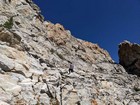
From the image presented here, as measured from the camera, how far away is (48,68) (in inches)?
1495

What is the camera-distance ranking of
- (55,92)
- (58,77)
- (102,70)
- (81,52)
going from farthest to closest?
(81,52) < (102,70) < (58,77) < (55,92)

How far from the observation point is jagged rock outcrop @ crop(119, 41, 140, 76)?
6006cm

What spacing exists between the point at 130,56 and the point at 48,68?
27.9 metres

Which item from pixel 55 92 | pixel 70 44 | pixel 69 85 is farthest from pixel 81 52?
pixel 55 92

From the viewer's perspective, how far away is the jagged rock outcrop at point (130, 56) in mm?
60062

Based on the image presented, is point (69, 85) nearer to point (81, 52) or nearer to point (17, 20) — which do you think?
point (17, 20)

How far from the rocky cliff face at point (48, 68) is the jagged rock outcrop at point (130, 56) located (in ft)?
10.7

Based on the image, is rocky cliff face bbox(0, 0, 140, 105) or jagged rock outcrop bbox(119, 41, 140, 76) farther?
jagged rock outcrop bbox(119, 41, 140, 76)

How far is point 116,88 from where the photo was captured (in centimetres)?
4397

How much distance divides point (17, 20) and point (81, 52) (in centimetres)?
1542

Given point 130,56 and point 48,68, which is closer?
point 48,68

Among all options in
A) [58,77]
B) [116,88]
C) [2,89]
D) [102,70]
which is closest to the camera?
[2,89]

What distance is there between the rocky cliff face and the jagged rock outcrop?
3.26 meters

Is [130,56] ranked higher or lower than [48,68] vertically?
higher
